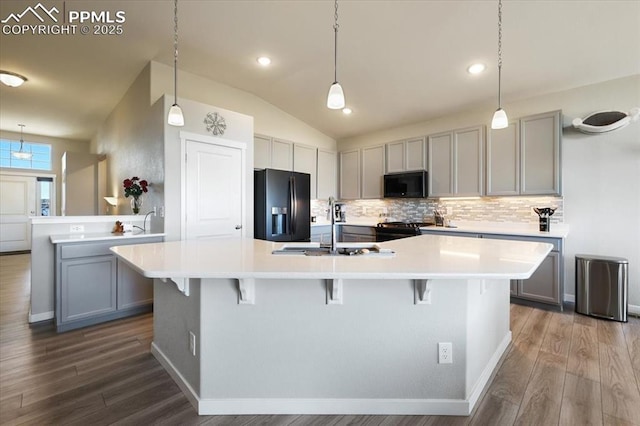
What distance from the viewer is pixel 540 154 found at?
3.47 meters

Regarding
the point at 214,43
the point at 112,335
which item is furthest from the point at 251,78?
the point at 112,335

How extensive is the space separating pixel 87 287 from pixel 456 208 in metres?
4.68

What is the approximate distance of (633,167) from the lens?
312 cm

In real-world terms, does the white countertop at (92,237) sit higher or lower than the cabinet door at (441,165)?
lower

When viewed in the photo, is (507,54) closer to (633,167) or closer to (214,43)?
(633,167)

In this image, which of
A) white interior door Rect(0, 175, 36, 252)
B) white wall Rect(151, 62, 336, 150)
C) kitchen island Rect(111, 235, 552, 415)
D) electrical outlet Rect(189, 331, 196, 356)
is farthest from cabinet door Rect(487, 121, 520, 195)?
white interior door Rect(0, 175, 36, 252)

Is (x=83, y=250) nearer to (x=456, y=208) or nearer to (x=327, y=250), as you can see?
(x=327, y=250)

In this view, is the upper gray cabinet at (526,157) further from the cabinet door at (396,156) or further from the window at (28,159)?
the window at (28,159)

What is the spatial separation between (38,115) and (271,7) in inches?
228

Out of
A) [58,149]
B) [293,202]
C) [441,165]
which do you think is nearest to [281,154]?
[293,202]

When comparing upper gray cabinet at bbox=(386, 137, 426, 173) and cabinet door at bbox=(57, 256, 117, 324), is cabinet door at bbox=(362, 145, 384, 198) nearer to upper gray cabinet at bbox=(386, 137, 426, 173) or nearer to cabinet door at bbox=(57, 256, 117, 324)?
upper gray cabinet at bbox=(386, 137, 426, 173)

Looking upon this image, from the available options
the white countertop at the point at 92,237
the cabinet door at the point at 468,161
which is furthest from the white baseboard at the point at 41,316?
the cabinet door at the point at 468,161

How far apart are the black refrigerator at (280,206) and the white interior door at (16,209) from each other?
6.96 metres

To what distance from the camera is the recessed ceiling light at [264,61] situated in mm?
3559
